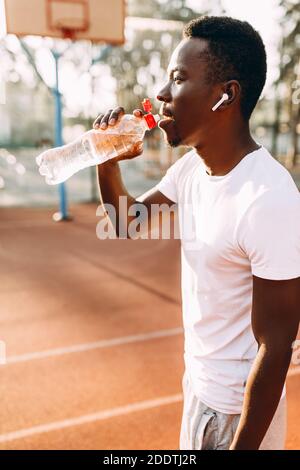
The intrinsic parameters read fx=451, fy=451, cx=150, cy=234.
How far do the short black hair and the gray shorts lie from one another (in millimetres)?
1093

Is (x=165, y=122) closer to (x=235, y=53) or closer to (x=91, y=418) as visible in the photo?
(x=235, y=53)

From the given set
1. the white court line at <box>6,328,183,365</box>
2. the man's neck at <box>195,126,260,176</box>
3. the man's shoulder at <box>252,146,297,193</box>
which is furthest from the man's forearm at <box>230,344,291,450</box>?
the white court line at <box>6,328,183,365</box>

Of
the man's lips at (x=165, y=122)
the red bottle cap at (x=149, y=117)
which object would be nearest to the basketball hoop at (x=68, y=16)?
the red bottle cap at (x=149, y=117)

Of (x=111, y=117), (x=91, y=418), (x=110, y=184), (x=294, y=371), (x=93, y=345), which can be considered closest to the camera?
(x=111, y=117)

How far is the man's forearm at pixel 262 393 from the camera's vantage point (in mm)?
1348

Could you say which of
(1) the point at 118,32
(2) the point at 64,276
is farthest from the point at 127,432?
(1) the point at 118,32

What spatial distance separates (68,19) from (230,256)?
972cm

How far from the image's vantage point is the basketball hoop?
9.45 meters

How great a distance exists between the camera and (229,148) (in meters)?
1.59

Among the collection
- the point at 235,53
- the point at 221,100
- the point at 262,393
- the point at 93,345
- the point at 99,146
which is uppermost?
the point at 235,53

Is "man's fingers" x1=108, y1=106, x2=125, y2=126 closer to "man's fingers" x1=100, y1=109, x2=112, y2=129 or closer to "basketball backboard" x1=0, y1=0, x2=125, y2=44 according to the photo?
"man's fingers" x1=100, y1=109, x2=112, y2=129

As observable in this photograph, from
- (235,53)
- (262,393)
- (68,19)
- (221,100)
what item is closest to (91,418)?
(262,393)

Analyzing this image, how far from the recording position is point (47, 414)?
3.59m

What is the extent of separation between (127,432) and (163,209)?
2042mm
